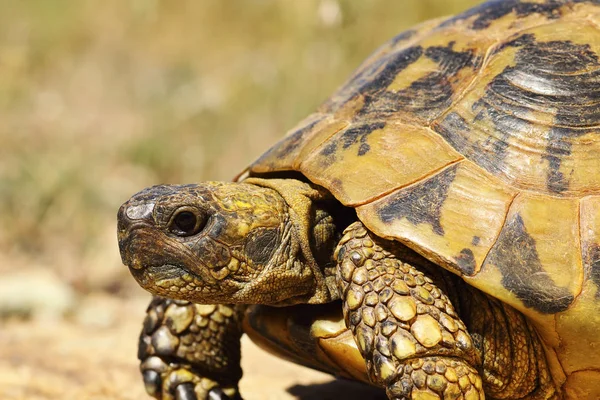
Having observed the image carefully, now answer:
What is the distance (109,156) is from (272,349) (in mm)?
5719

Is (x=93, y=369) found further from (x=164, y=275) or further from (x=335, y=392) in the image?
(x=164, y=275)

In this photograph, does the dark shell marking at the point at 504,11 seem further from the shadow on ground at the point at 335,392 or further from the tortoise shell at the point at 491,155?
the shadow on ground at the point at 335,392

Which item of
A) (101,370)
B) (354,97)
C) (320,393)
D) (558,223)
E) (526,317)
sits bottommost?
(320,393)

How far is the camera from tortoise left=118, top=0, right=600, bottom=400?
2.42m

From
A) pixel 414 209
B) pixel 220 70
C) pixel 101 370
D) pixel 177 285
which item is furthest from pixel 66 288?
pixel 220 70

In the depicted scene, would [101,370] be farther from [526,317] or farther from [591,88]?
[591,88]

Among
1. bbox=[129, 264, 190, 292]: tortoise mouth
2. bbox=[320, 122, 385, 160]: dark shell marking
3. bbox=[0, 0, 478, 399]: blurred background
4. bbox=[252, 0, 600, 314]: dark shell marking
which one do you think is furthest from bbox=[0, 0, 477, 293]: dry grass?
bbox=[129, 264, 190, 292]: tortoise mouth

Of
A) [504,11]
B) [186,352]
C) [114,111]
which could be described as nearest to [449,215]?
[504,11]

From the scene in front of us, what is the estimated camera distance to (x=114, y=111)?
10609 mm

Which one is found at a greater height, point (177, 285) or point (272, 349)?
point (177, 285)

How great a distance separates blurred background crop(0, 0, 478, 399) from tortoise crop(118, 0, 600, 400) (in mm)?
1211

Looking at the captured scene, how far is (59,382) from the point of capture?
355 centimetres

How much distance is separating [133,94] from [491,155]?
8.93 meters

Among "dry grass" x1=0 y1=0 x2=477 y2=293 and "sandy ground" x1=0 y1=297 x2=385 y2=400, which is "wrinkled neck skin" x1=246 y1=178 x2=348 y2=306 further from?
"dry grass" x1=0 y1=0 x2=477 y2=293
